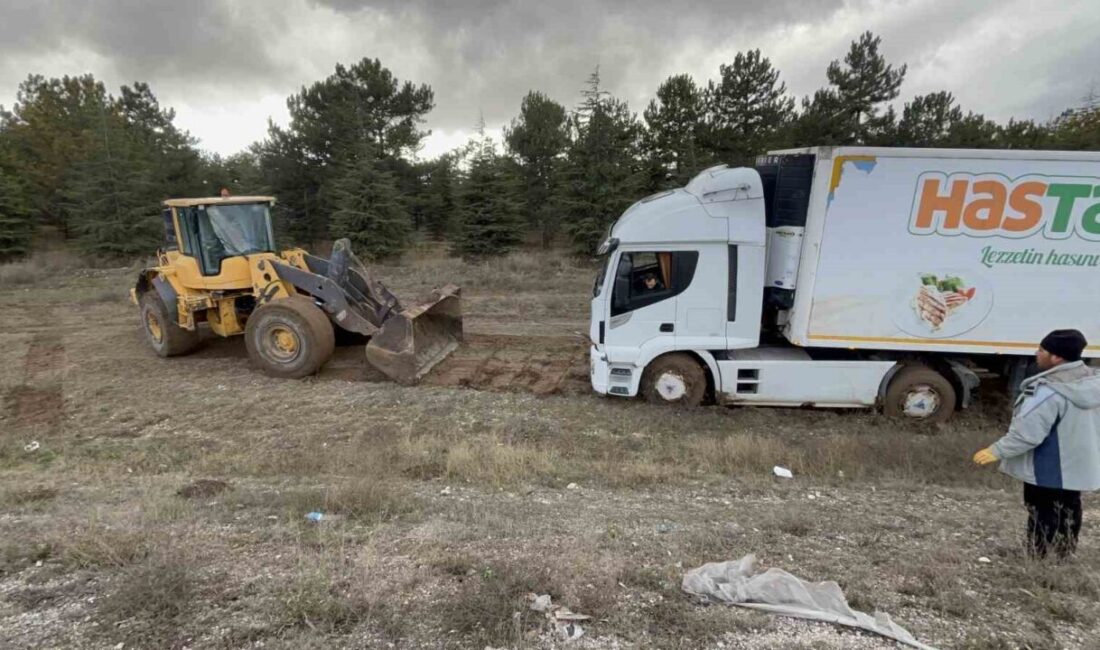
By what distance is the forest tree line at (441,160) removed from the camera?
2331 cm

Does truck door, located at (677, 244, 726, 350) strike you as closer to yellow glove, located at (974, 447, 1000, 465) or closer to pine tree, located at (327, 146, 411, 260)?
yellow glove, located at (974, 447, 1000, 465)

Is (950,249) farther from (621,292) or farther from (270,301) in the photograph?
(270,301)

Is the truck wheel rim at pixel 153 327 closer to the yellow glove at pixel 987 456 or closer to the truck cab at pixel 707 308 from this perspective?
the truck cab at pixel 707 308

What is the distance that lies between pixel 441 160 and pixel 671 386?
96.8 feet

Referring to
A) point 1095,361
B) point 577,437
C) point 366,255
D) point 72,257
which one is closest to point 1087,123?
point 1095,361

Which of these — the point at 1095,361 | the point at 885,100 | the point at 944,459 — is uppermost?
the point at 885,100

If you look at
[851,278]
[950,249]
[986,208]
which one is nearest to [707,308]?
[851,278]

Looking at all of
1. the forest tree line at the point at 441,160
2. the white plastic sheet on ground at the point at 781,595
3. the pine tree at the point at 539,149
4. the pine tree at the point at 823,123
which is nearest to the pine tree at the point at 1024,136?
the forest tree line at the point at 441,160

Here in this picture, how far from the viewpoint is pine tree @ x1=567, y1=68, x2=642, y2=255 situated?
2239 cm

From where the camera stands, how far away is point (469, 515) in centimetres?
456

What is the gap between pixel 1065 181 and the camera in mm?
6059

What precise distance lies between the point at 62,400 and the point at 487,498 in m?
7.02

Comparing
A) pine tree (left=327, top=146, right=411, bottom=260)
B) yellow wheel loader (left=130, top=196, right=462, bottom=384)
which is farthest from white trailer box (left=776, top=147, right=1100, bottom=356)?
pine tree (left=327, top=146, right=411, bottom=260)

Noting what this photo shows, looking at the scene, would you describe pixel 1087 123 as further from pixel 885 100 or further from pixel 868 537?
pixel 868 537
